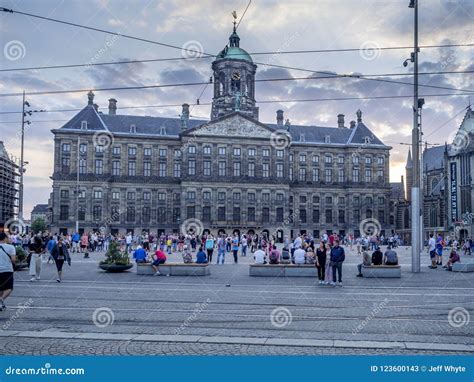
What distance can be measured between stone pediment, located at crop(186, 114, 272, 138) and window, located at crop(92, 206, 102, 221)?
1496cm

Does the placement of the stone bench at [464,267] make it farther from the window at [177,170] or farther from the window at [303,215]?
the window at [177,170]

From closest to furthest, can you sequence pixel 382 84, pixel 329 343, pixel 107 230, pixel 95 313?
pixel 329 343, pixel 95 313, pixel 382 84, pixel 107 230

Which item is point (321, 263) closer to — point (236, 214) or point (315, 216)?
point (236, 214)

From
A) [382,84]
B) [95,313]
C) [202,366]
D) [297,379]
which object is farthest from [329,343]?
[382,84]

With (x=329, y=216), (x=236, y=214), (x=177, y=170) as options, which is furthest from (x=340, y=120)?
(x=177, y=170)

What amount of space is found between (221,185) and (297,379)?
198ft

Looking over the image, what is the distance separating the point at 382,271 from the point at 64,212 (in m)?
52.1

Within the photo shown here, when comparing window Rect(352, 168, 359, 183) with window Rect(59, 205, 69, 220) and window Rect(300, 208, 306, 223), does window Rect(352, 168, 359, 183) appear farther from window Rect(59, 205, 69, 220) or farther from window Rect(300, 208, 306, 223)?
window Rect(59, 205, 69, 220)

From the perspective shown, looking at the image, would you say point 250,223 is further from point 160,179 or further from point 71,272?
point 71,272

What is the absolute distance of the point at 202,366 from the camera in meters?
5.88

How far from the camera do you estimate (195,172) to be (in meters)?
65.5

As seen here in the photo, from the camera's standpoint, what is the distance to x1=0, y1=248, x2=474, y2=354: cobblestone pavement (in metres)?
7.82

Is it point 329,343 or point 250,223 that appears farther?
point 250,223

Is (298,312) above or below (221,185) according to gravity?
below
